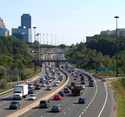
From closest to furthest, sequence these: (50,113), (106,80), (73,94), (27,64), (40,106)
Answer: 1. (50,113)
2. (40,106)
3. (73,94)
4. (106,80)
5. (27,64)

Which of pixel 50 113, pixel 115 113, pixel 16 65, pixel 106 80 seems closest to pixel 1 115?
pixel 50 113

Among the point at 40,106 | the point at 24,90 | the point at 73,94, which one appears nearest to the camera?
the point at 40,106

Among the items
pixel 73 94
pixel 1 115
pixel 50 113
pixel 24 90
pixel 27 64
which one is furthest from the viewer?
pixel 27 64

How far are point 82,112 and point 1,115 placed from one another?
1107 centimetres

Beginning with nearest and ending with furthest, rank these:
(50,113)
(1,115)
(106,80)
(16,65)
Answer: (1,115) < (50,113) < (106,80) < (16,65)

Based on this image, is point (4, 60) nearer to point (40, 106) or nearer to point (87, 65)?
point (87, 65)

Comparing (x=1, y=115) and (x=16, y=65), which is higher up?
(x=16, y=65)

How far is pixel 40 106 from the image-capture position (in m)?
40.1

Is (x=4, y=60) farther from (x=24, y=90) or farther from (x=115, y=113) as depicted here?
(x=115, y=113)

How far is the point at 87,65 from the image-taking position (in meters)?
162

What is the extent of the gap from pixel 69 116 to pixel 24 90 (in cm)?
1925

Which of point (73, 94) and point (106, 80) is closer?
point (73, 94)

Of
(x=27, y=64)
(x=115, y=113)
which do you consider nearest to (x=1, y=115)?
(x=115, y=113)

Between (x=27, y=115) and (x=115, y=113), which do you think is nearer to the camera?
(x=27, y=115)
